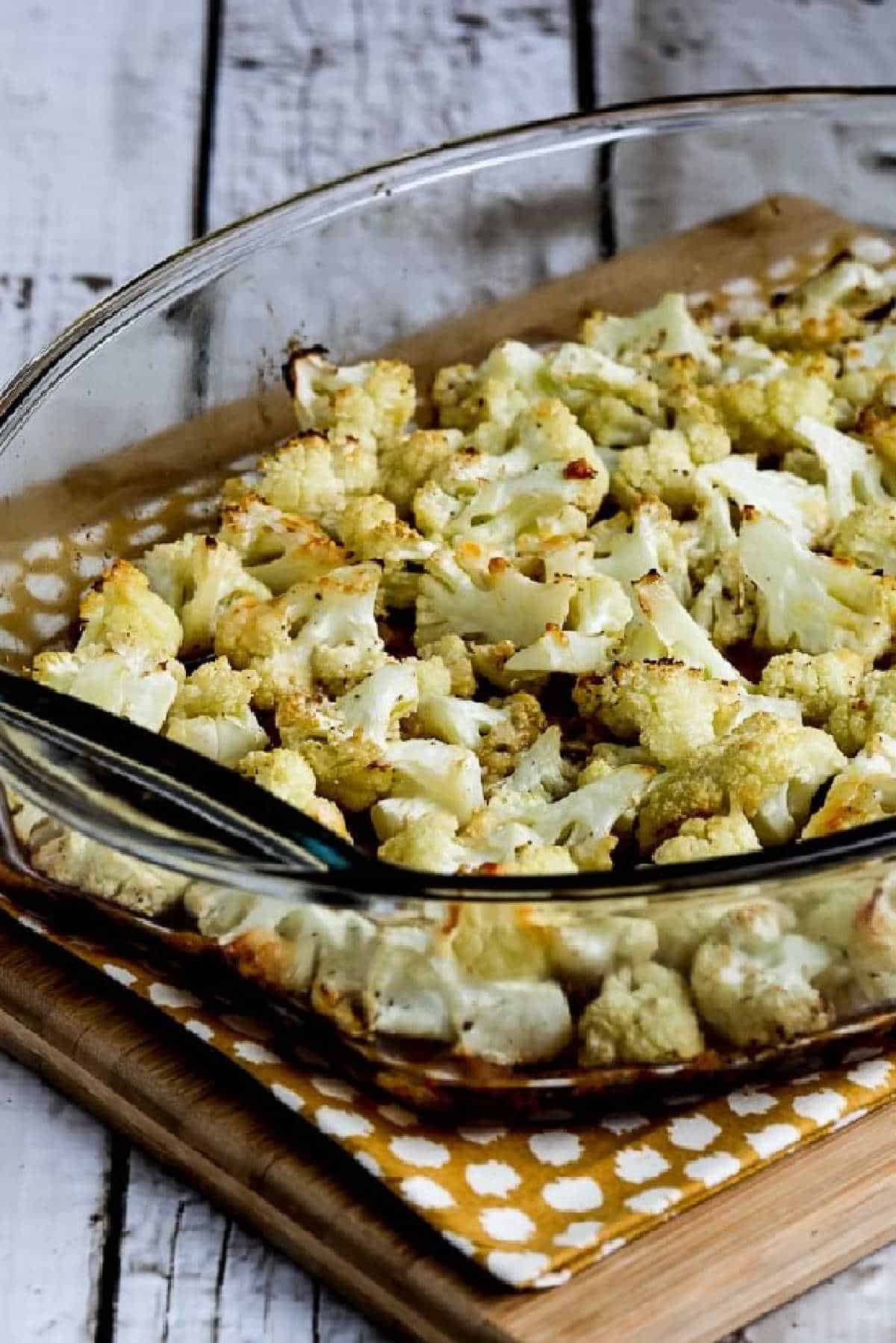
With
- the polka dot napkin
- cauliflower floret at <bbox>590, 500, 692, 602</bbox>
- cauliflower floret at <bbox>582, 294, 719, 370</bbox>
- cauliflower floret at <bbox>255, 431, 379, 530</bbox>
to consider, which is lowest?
the polka dot napkin

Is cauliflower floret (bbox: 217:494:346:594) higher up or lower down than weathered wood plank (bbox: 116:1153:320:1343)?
higher up

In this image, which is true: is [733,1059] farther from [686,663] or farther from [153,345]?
[153,345]

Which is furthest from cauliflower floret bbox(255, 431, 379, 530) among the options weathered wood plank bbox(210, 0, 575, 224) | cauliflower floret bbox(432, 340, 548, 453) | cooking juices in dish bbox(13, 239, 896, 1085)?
weathered wood plank bbox(210, 0, 575, 224)

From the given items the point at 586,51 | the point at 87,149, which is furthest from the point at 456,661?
the point at 586,51

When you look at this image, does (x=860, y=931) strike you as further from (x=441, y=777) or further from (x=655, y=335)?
(x=655, y=335)

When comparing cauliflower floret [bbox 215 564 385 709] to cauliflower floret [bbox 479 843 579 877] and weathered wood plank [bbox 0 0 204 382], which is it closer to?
cauliflower floret [bbox 479 843 579 877]

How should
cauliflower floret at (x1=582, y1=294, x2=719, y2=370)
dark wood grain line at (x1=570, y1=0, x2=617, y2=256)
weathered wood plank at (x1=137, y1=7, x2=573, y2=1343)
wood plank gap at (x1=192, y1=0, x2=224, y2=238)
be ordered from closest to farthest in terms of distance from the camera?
cauliflower floret at (x1=582, y1=294, x2=719, y2=370), wood plank gap at (x1=192, y1=0, x2=224, y2=238), weathered wood plank at (x1=137, y1=7, x2=573, y2=1343), dark wood grain line at (x1=570, y1=0, x2=617, y2=256)

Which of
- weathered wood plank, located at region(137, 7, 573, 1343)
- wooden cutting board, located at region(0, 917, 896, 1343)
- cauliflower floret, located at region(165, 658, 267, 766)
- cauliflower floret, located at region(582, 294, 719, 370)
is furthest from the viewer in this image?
weathered wood plank, located at region(137, 7, 573, 1343)

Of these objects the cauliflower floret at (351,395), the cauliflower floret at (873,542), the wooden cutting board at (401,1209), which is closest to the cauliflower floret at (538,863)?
the wooden cutting board at (401,1209)
